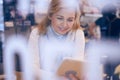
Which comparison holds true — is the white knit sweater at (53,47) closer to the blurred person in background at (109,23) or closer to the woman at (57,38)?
the woman at (57,38)

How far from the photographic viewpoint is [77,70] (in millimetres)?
1152

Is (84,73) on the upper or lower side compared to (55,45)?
lower

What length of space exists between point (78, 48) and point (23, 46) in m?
A: 0.29

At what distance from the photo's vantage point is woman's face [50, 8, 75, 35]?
112 centimetres

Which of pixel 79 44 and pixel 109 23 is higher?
pixel 109 23

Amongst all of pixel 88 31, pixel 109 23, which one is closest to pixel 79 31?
pixel 88 31

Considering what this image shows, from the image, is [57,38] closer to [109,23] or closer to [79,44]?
[79,44]

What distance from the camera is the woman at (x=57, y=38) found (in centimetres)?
112

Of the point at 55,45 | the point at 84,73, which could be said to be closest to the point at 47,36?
the point at 55,45

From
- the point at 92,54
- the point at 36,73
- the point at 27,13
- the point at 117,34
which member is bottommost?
the point at 36,73

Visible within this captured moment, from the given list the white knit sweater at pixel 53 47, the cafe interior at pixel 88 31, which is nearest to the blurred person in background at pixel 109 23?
the cafe interior at pixel 88 31

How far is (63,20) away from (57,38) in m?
0.10

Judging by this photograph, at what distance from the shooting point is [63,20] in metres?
1.13

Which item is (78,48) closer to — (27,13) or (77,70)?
(77,70)
